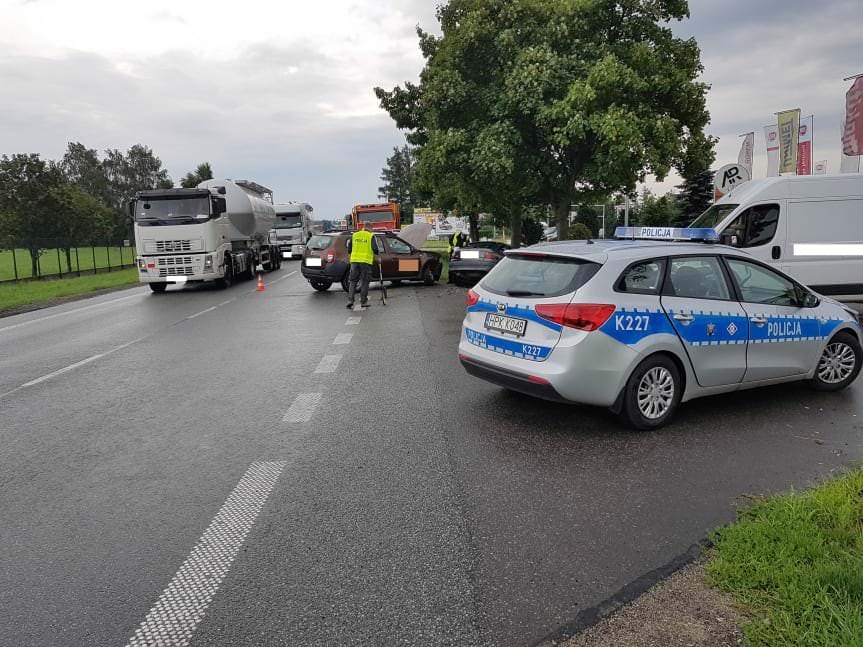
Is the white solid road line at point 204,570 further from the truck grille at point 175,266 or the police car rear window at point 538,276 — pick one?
the truck grille at point 175,266

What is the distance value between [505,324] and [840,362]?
139 inches

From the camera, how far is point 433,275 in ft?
67.3

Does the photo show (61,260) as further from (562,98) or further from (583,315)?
(583,315)

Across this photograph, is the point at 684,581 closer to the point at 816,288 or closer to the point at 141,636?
the point at 141,636

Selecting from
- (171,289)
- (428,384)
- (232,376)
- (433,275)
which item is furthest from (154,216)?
(428,384)

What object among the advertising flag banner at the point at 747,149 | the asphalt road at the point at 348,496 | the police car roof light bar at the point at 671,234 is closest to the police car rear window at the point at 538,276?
the asphalt road at the point at 348,496

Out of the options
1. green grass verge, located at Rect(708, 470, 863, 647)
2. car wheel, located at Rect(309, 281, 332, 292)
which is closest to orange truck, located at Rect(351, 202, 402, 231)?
car wheel, located at Rect(309, 281, 332, 292)

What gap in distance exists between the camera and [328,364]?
8281mm

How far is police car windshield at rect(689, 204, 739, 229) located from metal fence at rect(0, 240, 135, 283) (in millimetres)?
26781

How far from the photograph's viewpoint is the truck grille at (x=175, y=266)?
62.1 feet

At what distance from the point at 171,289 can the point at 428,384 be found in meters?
17.2

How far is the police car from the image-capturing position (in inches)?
203

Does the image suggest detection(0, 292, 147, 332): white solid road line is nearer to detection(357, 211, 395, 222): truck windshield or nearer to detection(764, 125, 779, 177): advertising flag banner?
detection(357, 211, 395, 222): truck windshield

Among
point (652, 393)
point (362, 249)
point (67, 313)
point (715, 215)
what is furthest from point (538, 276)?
point (67, 313)
